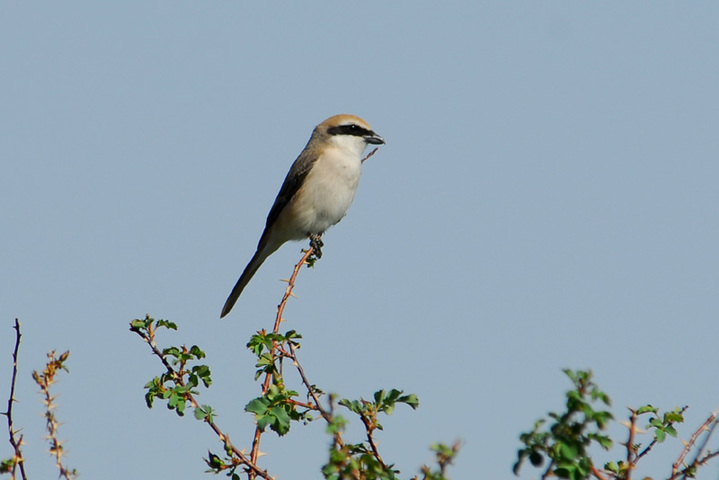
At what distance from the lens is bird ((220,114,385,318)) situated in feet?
26.3

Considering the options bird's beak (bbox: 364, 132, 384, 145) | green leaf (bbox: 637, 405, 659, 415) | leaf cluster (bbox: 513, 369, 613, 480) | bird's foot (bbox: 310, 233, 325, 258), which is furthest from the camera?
bird's beak (bbox: 364, 132, 384, 145)

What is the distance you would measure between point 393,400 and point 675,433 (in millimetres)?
863

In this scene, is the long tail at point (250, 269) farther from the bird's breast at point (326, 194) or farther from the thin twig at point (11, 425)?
the thin twig at point (11, 425)

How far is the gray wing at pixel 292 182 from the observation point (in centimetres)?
830

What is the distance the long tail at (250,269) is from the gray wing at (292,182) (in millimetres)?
203

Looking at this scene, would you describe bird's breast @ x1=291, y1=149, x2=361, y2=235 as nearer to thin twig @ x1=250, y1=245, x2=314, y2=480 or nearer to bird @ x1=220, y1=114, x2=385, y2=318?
bird @ x1=220, y1=114, x2=385, y2=318

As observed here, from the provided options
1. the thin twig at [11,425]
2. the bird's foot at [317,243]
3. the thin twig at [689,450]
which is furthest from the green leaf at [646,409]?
the bird's foot at [317,243]

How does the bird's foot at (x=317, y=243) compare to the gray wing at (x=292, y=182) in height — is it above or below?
below

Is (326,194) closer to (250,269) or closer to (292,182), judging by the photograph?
(292,182)

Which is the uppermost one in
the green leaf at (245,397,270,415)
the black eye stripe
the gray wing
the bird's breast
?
the black eye stripe

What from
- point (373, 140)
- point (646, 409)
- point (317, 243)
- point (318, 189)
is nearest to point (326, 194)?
point (318, 189)

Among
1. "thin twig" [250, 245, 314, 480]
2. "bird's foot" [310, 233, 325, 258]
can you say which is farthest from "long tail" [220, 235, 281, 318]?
"thin twig" [250, 245, 314, 480]

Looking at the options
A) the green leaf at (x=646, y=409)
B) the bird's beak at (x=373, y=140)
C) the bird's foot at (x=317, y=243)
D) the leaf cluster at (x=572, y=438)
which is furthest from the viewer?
the bird's beak at (x=373, y=140)

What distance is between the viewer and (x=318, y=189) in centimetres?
802
